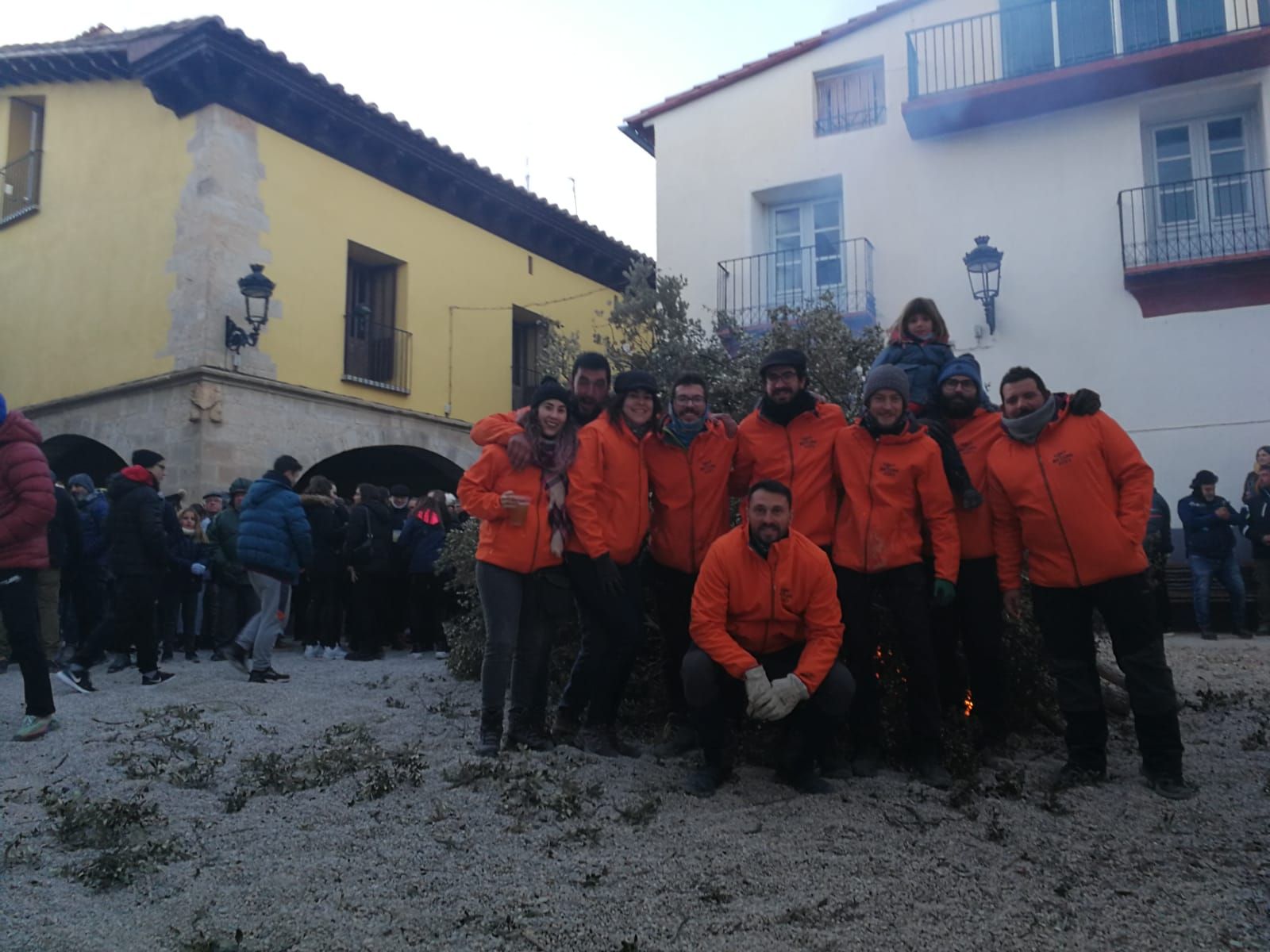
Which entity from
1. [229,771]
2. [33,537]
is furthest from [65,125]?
[229,771]

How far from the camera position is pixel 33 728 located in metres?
5.20

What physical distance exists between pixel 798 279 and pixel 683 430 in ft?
35.8

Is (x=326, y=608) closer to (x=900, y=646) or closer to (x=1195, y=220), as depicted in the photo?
(x=900, y=646)

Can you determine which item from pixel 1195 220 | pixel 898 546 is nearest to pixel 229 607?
pixel 898 546

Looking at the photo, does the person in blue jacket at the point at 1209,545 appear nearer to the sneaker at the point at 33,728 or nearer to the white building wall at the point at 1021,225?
the white building wall at the point at 1021,225

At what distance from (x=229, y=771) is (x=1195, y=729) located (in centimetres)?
468

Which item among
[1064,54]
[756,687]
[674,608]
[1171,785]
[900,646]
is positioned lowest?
[1171,785]

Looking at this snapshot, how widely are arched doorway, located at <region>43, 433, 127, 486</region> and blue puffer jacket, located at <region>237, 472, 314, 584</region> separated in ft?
23.0

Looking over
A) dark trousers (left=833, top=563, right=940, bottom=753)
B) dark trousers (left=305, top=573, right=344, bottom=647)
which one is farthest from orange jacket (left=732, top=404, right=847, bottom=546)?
dark trousers (left=305, top=573, right=344, bottom=647)

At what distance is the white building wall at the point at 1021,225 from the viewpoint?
491 inches

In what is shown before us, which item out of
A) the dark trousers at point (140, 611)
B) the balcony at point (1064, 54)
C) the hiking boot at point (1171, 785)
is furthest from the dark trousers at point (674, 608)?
the balcony at point (1064, 54)

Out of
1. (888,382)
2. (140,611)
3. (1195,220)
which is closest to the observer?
(888,382)

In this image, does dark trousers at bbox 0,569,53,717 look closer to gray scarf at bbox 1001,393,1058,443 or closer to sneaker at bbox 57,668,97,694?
sneaker at bbox 57,668,97,694

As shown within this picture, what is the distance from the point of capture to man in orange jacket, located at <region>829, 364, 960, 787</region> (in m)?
Result: 4.26
